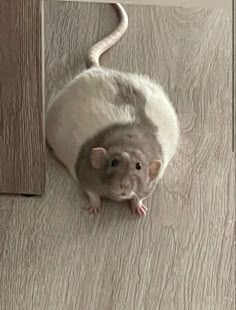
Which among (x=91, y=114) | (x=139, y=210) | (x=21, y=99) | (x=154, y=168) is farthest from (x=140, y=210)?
(x=21, y=99)

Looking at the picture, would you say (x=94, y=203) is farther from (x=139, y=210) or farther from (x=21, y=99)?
(x=21, y=99)

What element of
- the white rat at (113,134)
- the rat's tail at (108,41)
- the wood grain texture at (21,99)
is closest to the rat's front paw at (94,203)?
the white rat at (113,134)

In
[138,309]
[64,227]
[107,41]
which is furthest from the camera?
[107,41]

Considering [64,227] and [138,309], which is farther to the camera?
[64,227]

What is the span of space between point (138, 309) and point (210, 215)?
29 cm

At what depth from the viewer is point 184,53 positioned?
2.23 metres

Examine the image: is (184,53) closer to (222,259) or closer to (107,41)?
(107,41)

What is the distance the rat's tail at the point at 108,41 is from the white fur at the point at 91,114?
107 mm

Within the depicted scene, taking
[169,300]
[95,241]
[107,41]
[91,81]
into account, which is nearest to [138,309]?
[169,300]

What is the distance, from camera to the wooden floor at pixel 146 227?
1766 mm

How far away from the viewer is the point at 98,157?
5.94 ft

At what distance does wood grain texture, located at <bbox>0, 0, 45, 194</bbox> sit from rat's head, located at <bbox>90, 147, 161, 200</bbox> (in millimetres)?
134

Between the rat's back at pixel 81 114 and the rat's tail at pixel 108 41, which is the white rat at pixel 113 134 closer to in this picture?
the rat's back at pixel 81 114

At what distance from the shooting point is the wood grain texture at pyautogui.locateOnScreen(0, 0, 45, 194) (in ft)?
5.68
